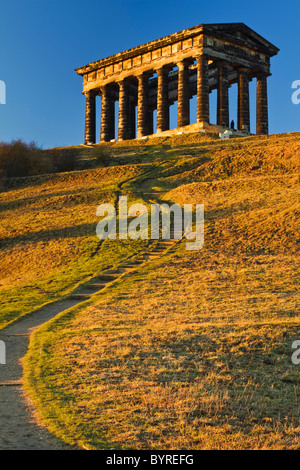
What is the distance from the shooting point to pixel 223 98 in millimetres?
58500

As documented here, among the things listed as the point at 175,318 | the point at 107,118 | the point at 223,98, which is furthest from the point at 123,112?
the point at 175,318

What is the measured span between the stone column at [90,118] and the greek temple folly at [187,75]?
136mm

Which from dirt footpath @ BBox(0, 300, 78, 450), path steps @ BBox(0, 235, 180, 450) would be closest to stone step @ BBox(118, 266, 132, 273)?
path steps @ BBox(0, 235, 180, 450)

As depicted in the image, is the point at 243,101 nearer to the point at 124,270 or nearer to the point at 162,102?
the point at 162,102

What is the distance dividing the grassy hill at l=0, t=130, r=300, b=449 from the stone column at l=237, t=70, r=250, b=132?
23.7 metres

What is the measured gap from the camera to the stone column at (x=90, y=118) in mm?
69000

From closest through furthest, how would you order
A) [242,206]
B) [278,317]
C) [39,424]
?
[39,424], [278,317], [242,206]

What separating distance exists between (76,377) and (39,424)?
2064mm

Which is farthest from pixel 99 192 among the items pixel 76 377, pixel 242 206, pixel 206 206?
pixel 76 377

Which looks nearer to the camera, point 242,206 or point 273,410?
point 273,410

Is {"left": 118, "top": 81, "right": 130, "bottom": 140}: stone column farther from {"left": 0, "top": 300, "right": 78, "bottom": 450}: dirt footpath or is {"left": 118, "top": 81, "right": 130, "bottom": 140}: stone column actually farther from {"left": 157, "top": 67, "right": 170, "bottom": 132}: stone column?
{"left": 0, "top": 300, "right": 78, "bottom": 450}: dirt footpath

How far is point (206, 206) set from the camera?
2933 cm

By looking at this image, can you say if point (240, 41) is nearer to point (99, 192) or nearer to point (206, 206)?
point (99, 192)

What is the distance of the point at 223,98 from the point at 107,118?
17094 mm
